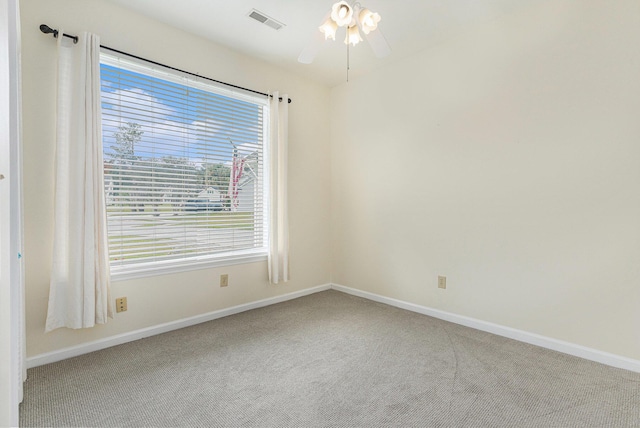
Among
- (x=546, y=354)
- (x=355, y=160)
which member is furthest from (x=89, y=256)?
(x=546, y=354)

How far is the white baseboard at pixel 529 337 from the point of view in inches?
83.7

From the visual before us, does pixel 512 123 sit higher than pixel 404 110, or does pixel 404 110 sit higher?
pixel 404 110

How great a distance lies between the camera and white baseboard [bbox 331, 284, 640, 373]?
213cm

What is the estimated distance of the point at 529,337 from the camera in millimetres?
2502

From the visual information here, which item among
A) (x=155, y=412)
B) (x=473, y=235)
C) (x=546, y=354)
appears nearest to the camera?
(x=155, y=412)

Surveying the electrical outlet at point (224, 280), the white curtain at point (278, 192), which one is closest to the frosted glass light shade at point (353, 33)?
the white curtain at point (278, 192)

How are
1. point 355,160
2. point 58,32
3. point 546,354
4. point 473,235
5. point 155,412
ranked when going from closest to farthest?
point 155,412
point 58,32
point 546,354
point 473,235
point 355,160

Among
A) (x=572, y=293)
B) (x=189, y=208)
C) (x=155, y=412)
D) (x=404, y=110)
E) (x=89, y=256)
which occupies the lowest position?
(x=155, y=412)

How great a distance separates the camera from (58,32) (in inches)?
84.3

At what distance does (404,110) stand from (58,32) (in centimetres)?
291

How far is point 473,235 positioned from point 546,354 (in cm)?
102

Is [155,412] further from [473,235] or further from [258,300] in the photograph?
[473,235]

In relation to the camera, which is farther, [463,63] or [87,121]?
[463,63]

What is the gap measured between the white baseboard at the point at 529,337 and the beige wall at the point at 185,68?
1.27 meters
